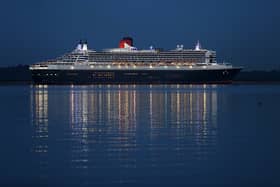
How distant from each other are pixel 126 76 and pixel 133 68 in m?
1.28

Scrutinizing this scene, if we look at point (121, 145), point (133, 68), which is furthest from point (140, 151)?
point (133, 68)

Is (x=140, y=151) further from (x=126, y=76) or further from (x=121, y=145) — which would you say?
(x=126, y=76)

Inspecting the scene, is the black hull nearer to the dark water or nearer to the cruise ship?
the cruise ship

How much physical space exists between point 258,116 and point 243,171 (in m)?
10.8

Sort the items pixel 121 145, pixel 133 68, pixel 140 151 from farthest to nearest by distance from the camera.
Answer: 1. pixel 133 68
2. pixel 121 145
3. pixel 140 151

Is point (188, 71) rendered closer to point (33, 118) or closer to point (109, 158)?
point (33, 118)

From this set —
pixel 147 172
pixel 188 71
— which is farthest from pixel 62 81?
pixel 147 172

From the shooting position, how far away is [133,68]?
241 feet

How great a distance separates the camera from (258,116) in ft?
65.7

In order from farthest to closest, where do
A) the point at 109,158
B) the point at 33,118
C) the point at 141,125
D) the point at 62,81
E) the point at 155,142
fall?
1. the point at 62,81
2. the point at 33,118
3. the point at 141,125
4. the point at 155,142
5. the point at 109,158

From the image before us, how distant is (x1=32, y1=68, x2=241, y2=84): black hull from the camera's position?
73.3 meters

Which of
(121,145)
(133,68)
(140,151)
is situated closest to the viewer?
(140,151)

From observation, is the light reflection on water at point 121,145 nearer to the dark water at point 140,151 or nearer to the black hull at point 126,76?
the dark water at point 140,151

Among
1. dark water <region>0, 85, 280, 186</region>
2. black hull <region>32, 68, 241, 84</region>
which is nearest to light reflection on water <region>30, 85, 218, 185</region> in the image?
dark water <region>0, 85, 280, 186</region>
